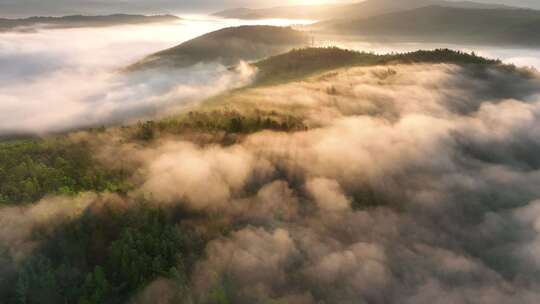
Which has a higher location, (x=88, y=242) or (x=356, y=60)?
(x=356, y=60)

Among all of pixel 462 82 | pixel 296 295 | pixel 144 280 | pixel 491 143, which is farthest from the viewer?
pixel 462 82

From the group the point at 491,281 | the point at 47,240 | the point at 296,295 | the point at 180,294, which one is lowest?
the point at 491,281

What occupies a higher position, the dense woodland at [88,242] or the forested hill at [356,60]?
the forested hill at [356,60]

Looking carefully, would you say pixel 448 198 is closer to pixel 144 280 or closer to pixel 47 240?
pixel 144 280

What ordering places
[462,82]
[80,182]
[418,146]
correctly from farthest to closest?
[462,82] → [418,146] → [80,182]

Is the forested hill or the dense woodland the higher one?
the forested hill

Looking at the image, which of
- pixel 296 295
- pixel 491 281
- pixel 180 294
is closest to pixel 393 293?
pixel 296 295

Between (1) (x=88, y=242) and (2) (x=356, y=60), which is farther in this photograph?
(2) (x=356, y=60)

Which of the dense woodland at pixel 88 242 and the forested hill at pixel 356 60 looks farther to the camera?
the forested hill at pixel 356 60

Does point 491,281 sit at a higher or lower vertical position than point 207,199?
lower

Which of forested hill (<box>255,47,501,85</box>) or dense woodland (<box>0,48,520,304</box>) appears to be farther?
forested hill (<box>255,47,501,85</box>)

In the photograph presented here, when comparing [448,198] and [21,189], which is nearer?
[21,189]
